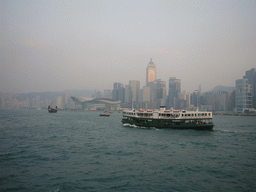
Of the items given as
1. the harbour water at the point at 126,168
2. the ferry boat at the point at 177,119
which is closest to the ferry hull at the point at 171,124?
the ferry boat at the point at 177,119

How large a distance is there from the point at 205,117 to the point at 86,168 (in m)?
36.9

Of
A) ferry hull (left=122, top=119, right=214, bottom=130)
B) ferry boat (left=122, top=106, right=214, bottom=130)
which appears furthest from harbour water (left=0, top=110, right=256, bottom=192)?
ferry boat (left=122, top=106, right=214, bottom=130)

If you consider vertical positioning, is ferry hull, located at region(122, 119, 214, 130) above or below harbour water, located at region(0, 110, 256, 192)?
above

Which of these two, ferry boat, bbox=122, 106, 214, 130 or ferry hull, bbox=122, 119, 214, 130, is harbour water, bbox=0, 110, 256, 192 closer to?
ferry hull, bbox=122, 119, 214, 130

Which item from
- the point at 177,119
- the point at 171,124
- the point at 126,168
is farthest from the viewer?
the point at 171,124

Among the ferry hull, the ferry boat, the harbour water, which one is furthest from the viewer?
the ferry boat

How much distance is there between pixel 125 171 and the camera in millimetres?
20469

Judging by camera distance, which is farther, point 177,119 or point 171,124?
point 171,124

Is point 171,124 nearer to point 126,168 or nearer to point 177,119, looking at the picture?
point 177,119

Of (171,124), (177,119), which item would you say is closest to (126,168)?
(171,124)

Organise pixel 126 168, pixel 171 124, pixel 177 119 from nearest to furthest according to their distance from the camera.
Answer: pixel 126 168, pixel 177 119, pixel 171 124

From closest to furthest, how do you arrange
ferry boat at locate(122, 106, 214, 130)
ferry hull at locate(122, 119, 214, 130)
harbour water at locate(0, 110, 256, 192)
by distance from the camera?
harbour water at locate(0, 110, 256, 192), ferry hull at locate(122, 119, 214, 130), ferry boat at locate(122, 106, 214, 130)

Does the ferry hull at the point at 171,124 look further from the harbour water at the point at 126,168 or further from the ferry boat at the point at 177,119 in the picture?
the harbour water at the point at 126,168

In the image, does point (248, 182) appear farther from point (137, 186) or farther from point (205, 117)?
point (205, 117)
